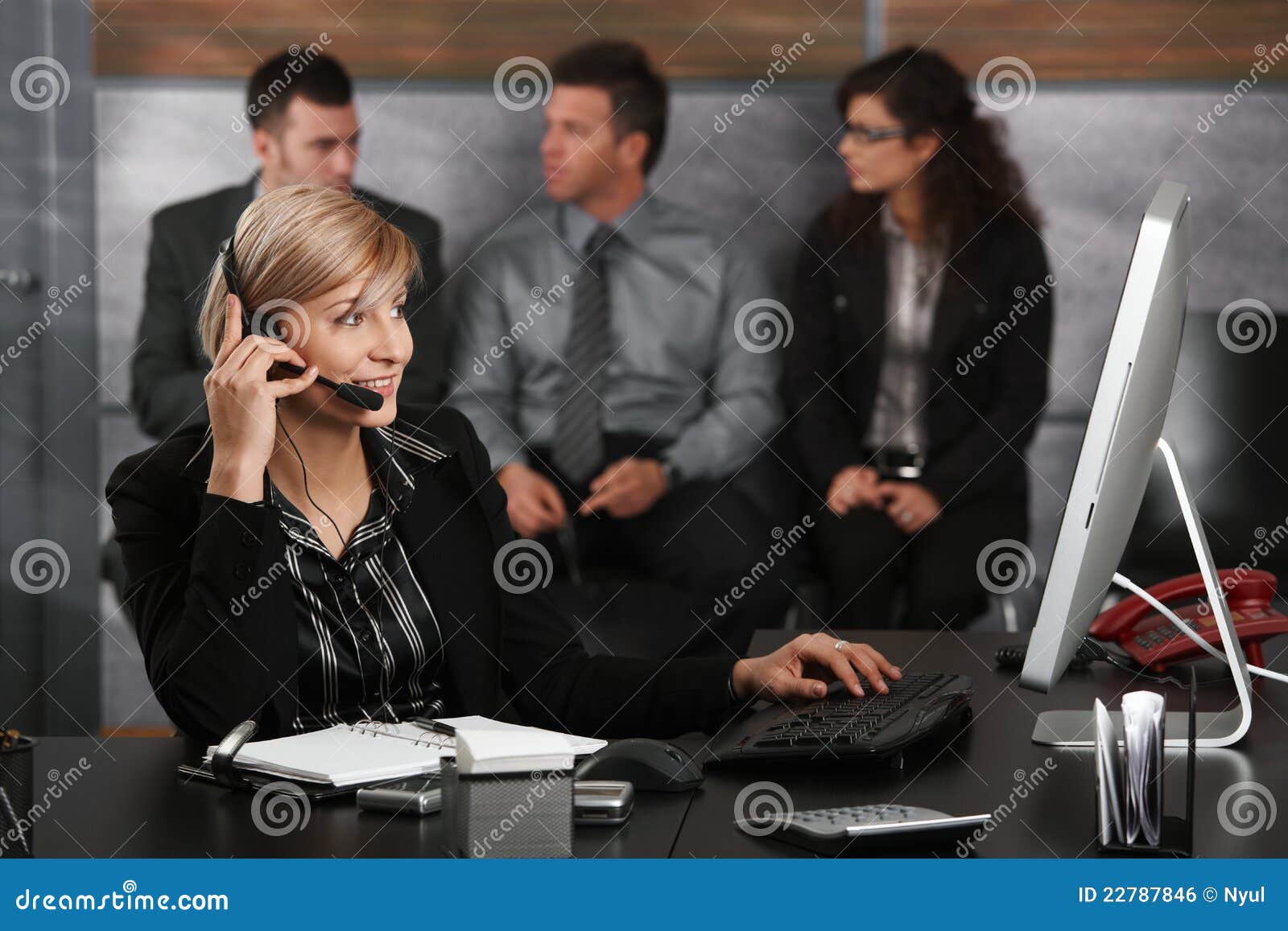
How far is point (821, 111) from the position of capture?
3.90m

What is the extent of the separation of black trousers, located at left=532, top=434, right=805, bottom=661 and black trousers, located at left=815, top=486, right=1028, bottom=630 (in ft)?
0.48

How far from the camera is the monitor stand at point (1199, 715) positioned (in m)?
1.41

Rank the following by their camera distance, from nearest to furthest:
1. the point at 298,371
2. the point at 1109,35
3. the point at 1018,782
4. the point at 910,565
A: the point at 1018,782
the point at 298,371
the point at 910,565
the point at 1109,35

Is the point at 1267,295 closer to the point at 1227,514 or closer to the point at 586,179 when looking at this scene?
the point at 1227,514

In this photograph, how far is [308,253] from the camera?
1692 millimetres

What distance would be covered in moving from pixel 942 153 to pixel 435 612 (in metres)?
2.50

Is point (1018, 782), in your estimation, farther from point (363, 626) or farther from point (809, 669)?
point (363, 626)

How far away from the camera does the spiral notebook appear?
1.22m

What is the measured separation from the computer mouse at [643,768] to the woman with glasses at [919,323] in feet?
7.81

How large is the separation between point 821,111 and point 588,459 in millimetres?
1216

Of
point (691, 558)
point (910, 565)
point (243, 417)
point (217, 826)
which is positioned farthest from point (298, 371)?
point (910, 565)
